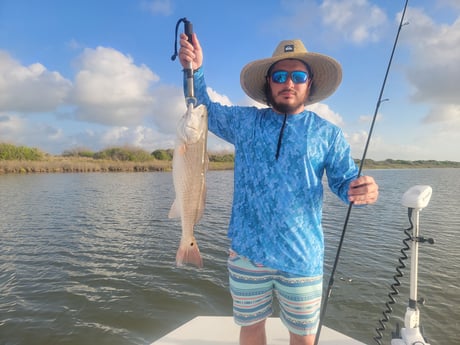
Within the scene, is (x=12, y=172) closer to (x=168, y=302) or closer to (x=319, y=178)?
(x=168, y=302)

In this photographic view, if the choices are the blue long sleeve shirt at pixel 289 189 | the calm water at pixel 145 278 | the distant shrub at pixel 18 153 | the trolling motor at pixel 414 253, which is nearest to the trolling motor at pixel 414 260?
the trolling motor at pixel 414 253

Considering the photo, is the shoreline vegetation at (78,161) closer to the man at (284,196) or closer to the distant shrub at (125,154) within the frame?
the distant shrub at (125,154)

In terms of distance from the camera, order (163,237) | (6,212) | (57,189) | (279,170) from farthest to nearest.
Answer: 1. (57,189)
2. (6,212)
3. (163,237)
4. (279,170)

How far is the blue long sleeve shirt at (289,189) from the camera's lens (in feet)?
8.57

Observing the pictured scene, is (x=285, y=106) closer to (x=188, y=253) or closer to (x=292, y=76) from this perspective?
(x=292, y=76)

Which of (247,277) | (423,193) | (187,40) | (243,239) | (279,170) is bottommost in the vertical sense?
(247,277)

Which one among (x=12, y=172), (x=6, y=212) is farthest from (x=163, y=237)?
(x=12, y=172)

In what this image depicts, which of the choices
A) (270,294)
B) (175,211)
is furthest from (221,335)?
(175,211)

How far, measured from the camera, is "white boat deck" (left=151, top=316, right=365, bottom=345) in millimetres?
3807

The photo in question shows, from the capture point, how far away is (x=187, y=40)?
274 cm

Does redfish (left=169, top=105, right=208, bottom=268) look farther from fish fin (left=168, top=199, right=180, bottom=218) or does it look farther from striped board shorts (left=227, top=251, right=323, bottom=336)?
striped board shorts (left=227, top=251, right=323, bottom=336)

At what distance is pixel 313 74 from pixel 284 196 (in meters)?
1.28

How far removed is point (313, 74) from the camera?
3.14 m

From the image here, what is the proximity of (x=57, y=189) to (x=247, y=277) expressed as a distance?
26891 mm
